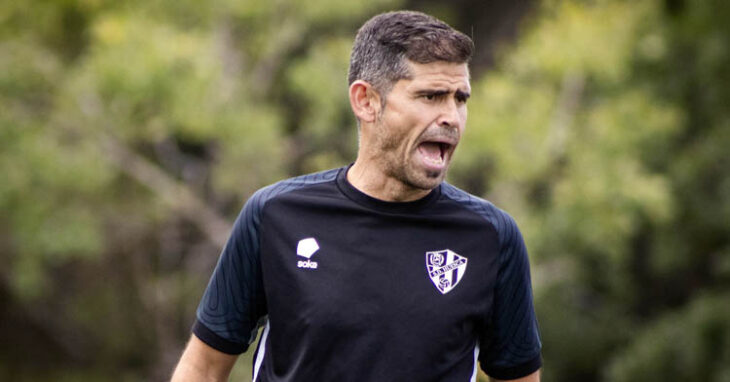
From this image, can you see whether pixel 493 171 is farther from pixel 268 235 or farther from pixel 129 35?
pixel 268 235

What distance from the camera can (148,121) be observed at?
12039mm

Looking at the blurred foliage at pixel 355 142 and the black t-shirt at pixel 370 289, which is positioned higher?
the black t-shirt at pixel 370 289

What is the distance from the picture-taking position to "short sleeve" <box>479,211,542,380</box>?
267 cm

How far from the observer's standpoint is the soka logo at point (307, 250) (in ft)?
8.63

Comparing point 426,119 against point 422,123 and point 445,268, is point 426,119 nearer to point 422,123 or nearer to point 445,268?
point 422,123

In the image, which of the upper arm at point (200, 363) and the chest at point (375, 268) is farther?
the upper arm at point (200, 363)

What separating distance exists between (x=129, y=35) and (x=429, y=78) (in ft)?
30.0

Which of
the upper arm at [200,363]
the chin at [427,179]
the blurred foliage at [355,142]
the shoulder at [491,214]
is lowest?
the blurred foliage at [355,142]

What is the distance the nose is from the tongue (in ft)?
0.22

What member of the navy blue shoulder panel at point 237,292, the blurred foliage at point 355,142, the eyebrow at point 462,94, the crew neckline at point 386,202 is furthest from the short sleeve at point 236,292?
the blurred foliage at point 355,142

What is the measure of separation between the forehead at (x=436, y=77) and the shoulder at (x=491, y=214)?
0.99 ft

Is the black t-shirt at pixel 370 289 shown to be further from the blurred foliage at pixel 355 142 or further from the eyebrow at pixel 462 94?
the blurred foliage at pixel 355 142

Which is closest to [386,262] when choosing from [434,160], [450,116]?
[434,160]

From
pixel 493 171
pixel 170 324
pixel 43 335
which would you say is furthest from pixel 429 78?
pixel 43 335
